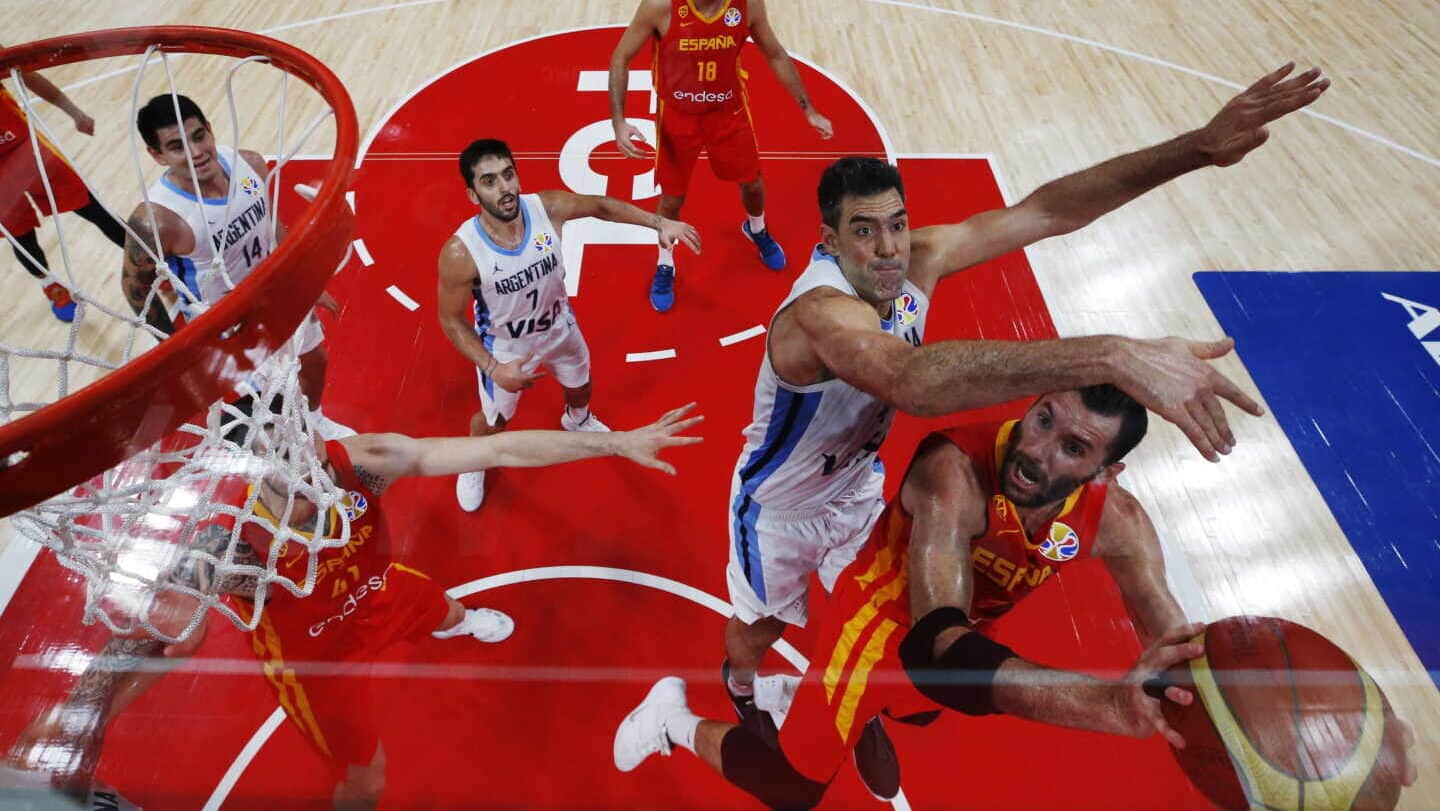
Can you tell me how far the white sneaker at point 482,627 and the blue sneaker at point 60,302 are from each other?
301 cm

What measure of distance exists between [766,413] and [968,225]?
0.93 meters

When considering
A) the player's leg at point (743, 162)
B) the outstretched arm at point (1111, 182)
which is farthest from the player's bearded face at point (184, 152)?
the outstretched arm at point (1111, 182)

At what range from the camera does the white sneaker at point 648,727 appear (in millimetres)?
2967

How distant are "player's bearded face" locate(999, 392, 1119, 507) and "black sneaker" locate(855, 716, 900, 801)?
1142mm

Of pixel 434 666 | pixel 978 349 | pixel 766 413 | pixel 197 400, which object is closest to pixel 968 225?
pixel 766 413

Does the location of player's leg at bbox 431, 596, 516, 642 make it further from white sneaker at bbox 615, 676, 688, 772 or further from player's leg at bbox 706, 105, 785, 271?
player's leg at bbox 706, 105, 785, 271

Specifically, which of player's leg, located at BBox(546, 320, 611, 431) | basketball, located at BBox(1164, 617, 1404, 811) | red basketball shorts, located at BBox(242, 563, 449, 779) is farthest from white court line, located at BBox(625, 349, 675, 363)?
basketball, located at BBox(1164, 617, 1404, 811)

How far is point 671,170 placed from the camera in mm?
4480

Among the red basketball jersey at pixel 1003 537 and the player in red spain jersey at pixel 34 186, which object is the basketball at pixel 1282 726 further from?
the player in red spain jersey at pixel 34 186

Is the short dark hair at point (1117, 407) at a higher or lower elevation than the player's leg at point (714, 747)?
higher

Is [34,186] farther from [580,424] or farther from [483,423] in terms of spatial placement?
[580,424]

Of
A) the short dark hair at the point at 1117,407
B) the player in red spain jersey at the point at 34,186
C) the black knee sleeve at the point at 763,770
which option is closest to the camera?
the short dark hair at the point at 1117,407

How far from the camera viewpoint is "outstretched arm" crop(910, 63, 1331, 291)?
231 cm

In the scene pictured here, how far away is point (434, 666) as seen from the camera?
3.31m
